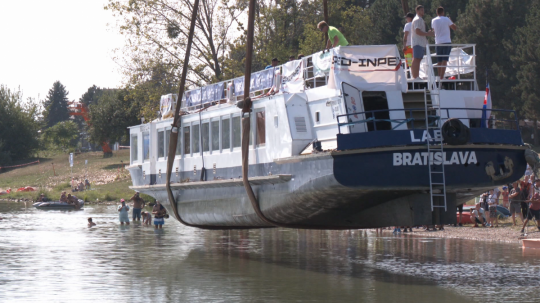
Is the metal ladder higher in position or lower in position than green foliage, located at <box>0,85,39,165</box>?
lower

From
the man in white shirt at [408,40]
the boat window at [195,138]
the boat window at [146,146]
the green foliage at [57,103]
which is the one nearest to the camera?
the man in white shirt at [408,40]

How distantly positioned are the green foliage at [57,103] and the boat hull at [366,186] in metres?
156

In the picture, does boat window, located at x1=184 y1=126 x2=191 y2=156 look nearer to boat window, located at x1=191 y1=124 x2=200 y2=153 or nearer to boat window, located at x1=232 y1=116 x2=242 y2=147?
boat window, located at x1=191 y1=124 x2=200 y2=153

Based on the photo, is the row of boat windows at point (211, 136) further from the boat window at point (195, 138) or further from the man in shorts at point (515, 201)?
the man in shorts at point (515, 201)

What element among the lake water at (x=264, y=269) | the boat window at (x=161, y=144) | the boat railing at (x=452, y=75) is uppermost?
the boat railing at (x=452, y=75)

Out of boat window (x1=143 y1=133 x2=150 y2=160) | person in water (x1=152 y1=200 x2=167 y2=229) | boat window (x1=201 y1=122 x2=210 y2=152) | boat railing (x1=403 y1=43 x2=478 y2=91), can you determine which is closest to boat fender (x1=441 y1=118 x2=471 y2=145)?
boat railing (x1=403 y1=43 x2=478 y2=91)

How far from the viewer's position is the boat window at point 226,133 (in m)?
21.9

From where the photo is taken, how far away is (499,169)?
17.0 metres

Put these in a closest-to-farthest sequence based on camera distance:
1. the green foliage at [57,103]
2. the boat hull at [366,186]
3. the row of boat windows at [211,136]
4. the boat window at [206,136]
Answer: the boat hull at [366,186], the row of boat windows at [211,136], the boat window at [206,136], the green foliage at [57,103]

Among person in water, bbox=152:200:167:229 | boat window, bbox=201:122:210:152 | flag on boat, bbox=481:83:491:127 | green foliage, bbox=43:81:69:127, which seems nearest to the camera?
flag on boat, bbox=481:83:491:127

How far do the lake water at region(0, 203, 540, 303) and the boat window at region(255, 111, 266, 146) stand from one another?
129 inches

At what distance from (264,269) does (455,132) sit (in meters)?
6.73

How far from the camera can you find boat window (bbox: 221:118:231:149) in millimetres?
21938

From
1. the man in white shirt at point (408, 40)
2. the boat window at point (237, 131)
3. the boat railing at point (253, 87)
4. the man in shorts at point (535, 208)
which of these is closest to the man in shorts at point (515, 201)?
the man in shorts at point (535, 208)
